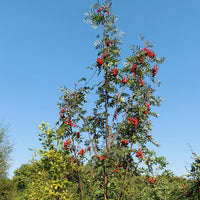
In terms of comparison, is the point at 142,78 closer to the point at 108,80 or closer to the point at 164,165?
the point at 108,80

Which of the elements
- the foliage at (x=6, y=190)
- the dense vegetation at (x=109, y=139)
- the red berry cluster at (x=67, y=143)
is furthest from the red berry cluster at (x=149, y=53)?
the foliage at (x=6, y=190)

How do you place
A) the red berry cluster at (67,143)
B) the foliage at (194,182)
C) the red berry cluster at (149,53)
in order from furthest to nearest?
1. the red berry cluster at (67,143)
2. the red berry cluster at (149,53)
3. the foliage at (194,182)

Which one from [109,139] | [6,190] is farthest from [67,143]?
[6,190]

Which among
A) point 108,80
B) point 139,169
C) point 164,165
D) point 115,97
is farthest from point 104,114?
point 164,165

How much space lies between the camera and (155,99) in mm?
7258

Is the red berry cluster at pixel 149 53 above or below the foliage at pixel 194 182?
above

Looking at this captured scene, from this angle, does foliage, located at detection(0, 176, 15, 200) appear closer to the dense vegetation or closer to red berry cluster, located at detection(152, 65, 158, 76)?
the dense vegetation

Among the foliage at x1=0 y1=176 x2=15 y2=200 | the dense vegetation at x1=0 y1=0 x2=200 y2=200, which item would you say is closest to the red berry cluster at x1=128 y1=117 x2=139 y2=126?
the dense vegetation at x1=0 y1=0 x2=200 y2=200

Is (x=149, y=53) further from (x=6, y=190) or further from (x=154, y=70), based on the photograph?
(x=6, y=190)

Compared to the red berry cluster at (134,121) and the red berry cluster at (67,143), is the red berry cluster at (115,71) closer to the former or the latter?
the red berry cluster at (134,121)

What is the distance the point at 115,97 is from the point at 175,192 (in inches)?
140

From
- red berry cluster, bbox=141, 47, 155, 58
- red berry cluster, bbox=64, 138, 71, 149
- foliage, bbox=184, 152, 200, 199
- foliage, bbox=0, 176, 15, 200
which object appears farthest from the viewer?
foliage, bbox=0, 176, 15, 200

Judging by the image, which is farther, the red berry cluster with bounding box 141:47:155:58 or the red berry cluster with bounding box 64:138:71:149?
the red berry cluster with bounding box 64:138:71:149

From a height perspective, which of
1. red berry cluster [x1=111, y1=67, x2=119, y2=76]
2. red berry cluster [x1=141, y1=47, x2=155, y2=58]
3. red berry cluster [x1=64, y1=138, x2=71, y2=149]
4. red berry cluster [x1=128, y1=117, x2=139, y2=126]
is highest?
red berry cluster [x1=141, y1=47, x2=155, y2=58]
